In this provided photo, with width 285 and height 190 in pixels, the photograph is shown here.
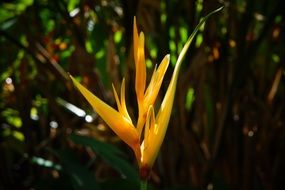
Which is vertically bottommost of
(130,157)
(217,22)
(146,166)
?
(130,157)

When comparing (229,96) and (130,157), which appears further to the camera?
(130,157)

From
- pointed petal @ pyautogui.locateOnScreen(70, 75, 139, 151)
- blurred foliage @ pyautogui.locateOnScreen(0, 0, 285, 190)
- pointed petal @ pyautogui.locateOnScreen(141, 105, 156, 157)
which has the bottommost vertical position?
blurred foliage @ pyautogui.locateOnScreen(0, 0, 285, 190)

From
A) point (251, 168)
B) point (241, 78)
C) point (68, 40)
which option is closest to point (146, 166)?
point (241, 78)

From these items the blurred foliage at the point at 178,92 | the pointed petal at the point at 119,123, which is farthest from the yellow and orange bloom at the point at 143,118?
the blurred foliage at the point at 178,92

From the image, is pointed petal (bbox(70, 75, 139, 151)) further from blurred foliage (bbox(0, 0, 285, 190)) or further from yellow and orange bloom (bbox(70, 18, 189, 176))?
blurred foliage (bbox(0, 0, 285, 190))

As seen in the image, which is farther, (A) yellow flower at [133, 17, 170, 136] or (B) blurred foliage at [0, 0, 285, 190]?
(B) blurred foliage at [0, 0, 285, 190]

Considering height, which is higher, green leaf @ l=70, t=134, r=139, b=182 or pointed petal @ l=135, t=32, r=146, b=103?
pointed petal @ l=135, t=32, r=146, b=103

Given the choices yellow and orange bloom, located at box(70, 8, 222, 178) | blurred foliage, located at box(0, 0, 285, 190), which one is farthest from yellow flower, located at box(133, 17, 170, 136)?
blurred foliage, located at box(0, 0, 285, 190)

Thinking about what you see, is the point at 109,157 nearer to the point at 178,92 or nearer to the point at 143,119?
the point at 178,92

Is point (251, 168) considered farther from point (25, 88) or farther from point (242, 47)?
point (25, 88)
